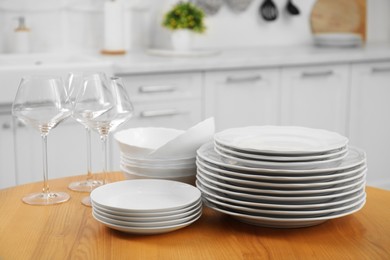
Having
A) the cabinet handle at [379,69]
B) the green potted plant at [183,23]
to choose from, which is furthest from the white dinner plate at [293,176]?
the cabinet handle at [379,69]

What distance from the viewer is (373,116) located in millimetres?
3727

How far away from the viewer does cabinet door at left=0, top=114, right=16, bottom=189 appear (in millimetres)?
2732

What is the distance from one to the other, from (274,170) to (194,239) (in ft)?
Result: 0.58

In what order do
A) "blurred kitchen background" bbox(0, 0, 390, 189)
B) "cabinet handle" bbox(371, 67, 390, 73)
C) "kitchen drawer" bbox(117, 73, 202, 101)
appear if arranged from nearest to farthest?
"blurred kitchen background" bbox(0, 0, 390, 189)
"kitchen drawer" bbox(117, 73, 202, 101)
"cabinet handle" bbox(371, 67, 390, 73)

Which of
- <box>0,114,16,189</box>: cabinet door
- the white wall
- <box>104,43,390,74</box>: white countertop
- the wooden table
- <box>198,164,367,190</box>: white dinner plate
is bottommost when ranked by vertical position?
<box>0,114,16,189</box>: cabinet door

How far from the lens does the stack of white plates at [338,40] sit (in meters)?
3.81

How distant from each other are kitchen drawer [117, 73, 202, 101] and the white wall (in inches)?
19.3

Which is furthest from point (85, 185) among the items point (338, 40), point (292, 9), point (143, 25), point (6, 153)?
point (292, 9)

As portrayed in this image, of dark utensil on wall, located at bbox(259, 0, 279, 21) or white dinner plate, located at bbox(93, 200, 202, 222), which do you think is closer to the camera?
white dinner plate, located at bbox(93, 200, 202, 222)

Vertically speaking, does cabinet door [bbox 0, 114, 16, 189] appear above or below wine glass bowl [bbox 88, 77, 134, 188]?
below

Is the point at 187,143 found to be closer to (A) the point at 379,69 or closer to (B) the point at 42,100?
(B) the point at 42,100

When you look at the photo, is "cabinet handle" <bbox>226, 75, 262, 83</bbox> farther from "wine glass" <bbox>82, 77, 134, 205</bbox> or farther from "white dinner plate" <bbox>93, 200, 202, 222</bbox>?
"white dinner plate" <bbox>93, 200, 202, 222</bbox>

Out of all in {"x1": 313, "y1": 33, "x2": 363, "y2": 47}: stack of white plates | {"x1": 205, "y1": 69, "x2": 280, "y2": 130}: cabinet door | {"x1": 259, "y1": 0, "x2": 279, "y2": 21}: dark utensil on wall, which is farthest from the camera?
{"x1": 259, "y1": 0, "x2": 279, "y2": 21}: dark utensil on wall

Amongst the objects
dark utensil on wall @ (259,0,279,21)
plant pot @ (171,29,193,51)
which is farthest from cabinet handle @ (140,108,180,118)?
dark utensil on wall @ (259,0,279,21)
